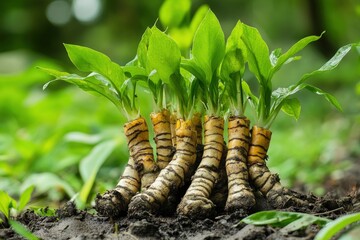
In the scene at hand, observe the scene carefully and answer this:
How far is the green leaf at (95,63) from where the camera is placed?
1.43m

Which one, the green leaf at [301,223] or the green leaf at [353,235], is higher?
the green leaf at [301,223]

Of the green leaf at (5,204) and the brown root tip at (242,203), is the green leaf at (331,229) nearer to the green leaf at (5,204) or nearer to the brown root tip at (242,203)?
the brown root tip at (242,203)

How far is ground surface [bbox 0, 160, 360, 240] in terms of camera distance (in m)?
1.19

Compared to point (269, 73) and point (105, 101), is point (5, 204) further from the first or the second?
point (105, 101)

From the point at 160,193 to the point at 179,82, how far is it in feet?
1.04

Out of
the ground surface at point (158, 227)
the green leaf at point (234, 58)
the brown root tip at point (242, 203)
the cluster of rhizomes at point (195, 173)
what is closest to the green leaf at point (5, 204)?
the ground surface at point (158, 227)

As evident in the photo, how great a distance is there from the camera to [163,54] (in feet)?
4.47

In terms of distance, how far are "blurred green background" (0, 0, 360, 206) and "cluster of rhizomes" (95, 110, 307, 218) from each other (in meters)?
0.80

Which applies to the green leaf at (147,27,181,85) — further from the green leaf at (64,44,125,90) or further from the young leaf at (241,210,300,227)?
the young leaf at (241,210,300,227)

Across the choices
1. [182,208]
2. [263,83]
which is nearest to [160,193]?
[182,208]

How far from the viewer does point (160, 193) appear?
1369mm

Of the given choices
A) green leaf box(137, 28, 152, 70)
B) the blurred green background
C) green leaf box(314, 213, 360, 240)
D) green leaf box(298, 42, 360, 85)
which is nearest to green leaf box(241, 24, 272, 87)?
green leaf box(298, 42, 360, 85)

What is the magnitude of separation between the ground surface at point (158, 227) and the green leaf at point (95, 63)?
15.3 inches

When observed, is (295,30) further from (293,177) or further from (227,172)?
(227,172)
